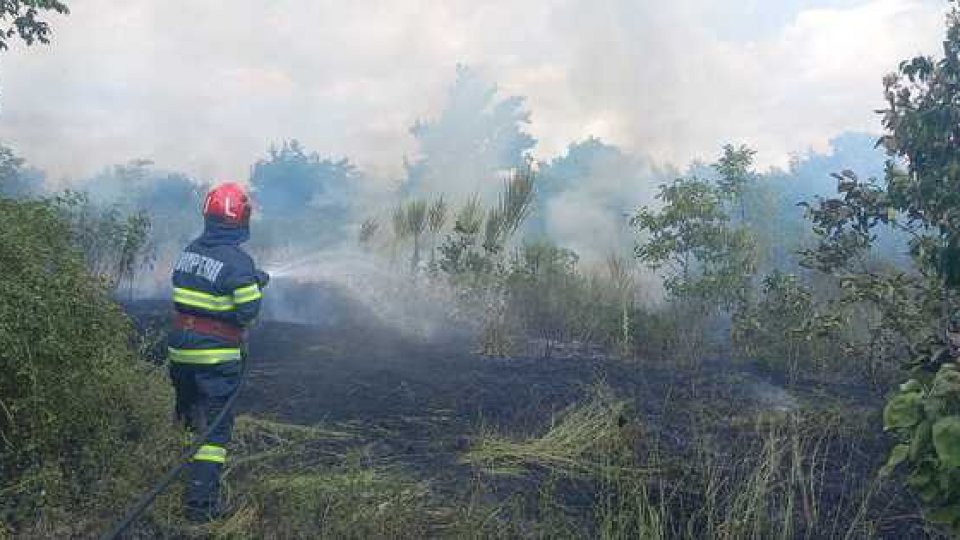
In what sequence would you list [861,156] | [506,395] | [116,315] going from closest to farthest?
1. [116,315]
2. [506,395]
3. [861,156]

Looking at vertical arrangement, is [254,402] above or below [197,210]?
below

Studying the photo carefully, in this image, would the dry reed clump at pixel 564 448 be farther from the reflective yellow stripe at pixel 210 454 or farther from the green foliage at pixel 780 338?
the green foliage at pixel 780 338

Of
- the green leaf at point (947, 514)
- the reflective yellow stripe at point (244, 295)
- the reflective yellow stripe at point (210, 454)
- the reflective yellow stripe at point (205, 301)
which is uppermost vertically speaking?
the reflective yellow stripe at point (244, 295)

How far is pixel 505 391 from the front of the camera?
7.64 metres

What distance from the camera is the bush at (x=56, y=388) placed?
3676 millimetres

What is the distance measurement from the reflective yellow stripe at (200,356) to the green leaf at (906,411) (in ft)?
11.0

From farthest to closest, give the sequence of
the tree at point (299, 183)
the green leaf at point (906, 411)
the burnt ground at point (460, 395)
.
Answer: the tree at point (299, 183), the burnt ground at point (460, 395), the green leaf at point (906, 411)

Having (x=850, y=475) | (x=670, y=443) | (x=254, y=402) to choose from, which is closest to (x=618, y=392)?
(x=670, y=443)

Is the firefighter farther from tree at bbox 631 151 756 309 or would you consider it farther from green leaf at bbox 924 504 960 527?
tree at bbox 631 151 756 309

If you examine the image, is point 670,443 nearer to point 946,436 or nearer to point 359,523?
point 359,523

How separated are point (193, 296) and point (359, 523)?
1555mm

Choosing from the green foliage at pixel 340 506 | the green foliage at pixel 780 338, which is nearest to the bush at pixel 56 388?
the green foliage at pixel 340 506

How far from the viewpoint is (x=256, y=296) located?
4.25 meters

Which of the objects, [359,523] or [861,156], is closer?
[359,523]
